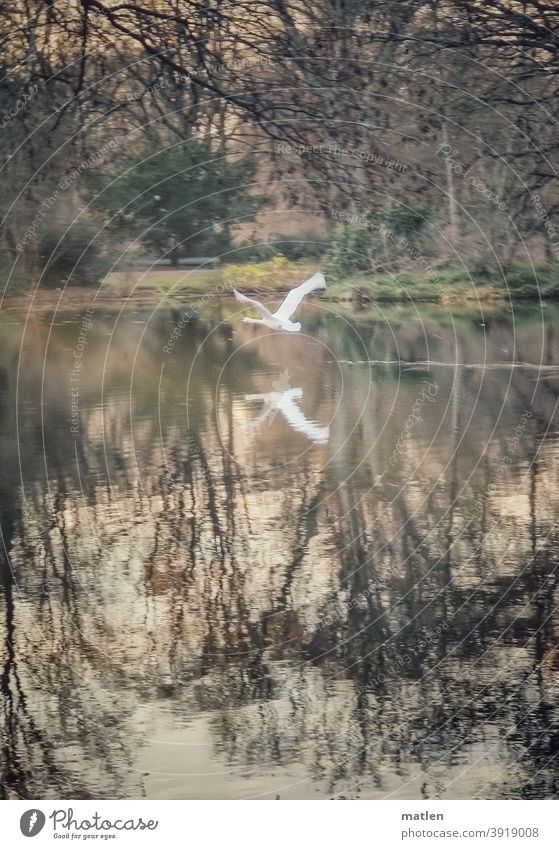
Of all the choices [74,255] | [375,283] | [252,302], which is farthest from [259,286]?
[74,255]

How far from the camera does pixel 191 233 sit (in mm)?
4777

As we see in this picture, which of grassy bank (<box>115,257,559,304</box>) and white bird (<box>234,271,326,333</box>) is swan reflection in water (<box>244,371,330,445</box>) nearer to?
white bird (<box>234,271,326,333</box>)

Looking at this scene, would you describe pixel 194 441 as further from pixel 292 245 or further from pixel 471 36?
pixel 471 36

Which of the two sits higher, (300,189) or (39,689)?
(300,189)

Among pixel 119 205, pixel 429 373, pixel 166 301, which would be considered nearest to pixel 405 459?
pixel 429 373

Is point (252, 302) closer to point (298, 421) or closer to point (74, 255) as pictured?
point (298, 421)

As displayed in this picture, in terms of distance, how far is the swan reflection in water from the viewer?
4.70 metres

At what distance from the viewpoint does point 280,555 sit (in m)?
4.52

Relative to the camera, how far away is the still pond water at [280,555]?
13.6 ft

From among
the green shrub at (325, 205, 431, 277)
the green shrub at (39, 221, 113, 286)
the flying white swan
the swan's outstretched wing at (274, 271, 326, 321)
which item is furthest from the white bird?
the green shrub at (39, 221, 113, 286)

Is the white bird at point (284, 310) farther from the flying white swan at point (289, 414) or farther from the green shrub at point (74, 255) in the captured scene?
the green shrub at point (74, 255)

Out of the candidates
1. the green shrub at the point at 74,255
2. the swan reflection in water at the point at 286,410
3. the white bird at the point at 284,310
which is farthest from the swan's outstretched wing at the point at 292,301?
the green shrub at the point at 74,255
